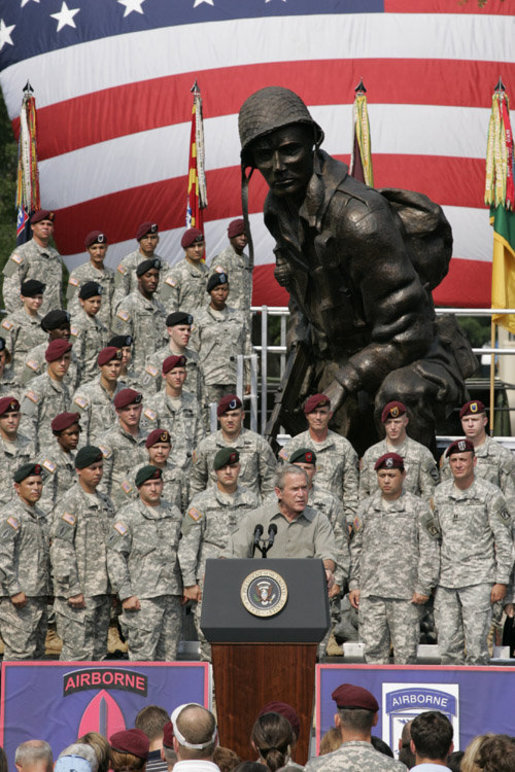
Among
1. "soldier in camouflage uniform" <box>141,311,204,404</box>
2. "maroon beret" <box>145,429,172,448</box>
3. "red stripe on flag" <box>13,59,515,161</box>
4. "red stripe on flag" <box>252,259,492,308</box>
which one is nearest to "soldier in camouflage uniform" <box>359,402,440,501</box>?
"maroon beret" <box>145,429,172,448</box>

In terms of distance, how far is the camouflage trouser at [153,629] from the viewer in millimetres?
9461

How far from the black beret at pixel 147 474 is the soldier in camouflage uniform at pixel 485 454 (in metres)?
1.84

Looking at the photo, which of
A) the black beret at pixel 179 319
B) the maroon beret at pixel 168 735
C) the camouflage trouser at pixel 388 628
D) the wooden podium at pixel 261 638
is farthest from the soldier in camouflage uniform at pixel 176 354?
the maroon beret at pixel 168 735

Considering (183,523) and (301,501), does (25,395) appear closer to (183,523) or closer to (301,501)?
(183,523)

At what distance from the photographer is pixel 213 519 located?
9.69m

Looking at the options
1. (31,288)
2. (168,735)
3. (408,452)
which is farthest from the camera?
(31,288)

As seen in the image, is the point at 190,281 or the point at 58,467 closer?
the point at 58,467

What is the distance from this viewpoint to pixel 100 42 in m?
18.8

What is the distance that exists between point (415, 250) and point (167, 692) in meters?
4.22

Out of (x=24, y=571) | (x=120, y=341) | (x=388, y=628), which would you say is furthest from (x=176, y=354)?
(x=388, y=628)

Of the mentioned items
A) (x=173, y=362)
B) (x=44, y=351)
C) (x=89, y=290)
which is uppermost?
(x=89, y=290)

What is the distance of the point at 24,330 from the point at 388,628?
192 inches

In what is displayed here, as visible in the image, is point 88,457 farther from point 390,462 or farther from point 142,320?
point 142,320

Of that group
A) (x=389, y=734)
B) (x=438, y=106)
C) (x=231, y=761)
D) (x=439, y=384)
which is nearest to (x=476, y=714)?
(x=389, y=734)
